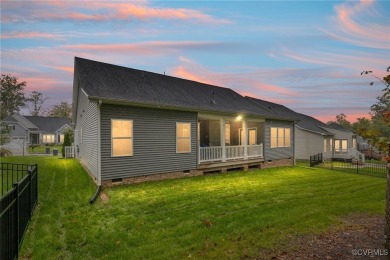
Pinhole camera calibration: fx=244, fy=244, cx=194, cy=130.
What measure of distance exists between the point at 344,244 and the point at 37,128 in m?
55.9

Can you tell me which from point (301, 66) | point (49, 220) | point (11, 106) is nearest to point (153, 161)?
point (49, 220)

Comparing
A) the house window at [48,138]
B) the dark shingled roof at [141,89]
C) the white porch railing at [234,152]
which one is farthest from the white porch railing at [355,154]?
the house window at [48,138]

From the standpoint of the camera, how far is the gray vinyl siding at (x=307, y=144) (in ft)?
95.7

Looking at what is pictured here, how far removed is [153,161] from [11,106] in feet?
248

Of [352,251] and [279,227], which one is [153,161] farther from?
[352,251]

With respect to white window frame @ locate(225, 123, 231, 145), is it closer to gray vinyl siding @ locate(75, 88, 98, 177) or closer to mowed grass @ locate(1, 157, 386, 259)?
mowed grass @ locate(1, 157, 386, 259)

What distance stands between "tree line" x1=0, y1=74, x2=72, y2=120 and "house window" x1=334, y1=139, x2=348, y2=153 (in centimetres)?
7051

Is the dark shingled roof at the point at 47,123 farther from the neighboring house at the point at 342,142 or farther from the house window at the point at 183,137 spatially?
the neighboring house at the point at 342,142

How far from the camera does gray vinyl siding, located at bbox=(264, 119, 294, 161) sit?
1905 centimetres

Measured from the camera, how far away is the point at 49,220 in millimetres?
6688

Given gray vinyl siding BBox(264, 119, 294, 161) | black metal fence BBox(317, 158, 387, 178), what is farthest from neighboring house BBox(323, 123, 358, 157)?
gray vinyl siding BBox(264, 119, 294, 161)

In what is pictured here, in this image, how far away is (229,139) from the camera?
816 inches

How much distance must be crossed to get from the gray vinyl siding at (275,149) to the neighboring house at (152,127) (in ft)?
0.26

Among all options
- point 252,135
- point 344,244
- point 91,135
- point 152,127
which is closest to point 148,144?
point 152,127
